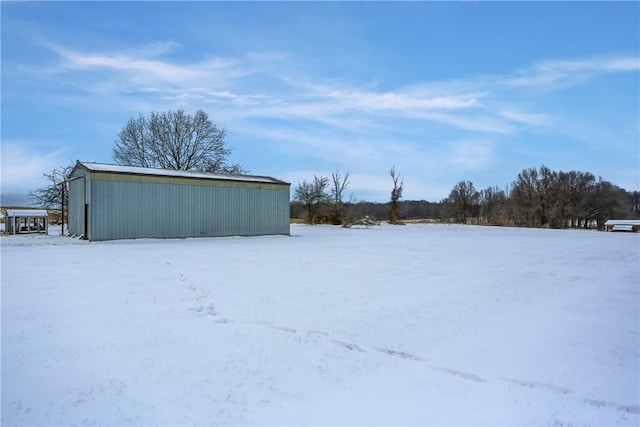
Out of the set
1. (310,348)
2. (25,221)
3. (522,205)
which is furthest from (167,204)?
(522,205)

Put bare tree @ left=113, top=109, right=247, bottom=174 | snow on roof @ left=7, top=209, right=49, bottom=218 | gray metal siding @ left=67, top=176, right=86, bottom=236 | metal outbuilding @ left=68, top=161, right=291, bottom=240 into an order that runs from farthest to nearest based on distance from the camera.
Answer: bare tree @ left=113, top=109, right=247, bottom=174 < snow on roof @ left=7, top=209, right=49, bottom=218 < gray metal siding @ left=67, top=176, right=86, bottom=236 < metal outbuilding @ left=68, top=161, right=291, bottom=240

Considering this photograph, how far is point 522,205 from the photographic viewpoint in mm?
48969

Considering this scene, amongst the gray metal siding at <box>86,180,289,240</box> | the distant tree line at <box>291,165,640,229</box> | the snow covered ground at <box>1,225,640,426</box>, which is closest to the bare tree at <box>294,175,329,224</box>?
the distant tree line at <box>291,165,640,229</box>

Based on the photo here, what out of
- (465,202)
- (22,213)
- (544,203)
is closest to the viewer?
(22,213)

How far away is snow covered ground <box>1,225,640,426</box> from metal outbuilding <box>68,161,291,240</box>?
7.26m

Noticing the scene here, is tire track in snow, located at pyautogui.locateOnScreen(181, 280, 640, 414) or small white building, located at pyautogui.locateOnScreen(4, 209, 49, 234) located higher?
small white building, located at pyautogui.locateOnScreen(4, 209, 49, 234)

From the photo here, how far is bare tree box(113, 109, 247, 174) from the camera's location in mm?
33750

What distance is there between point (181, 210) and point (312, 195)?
22.1 m

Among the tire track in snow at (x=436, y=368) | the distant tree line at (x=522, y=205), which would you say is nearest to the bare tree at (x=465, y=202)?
the distant tree line at (x=522, y=205)

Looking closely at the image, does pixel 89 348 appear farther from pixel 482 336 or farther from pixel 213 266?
pixel 213 266

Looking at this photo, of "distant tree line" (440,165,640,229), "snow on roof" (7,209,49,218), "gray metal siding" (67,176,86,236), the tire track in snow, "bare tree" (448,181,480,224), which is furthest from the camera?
"bare tree" (448,181,480,224)

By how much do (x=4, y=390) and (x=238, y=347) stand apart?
2247 millimetres

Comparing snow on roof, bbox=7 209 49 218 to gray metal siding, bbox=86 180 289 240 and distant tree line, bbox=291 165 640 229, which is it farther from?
distant tree line, bbox=291 165 640 229

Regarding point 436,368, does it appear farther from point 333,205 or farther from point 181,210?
point 333,205
